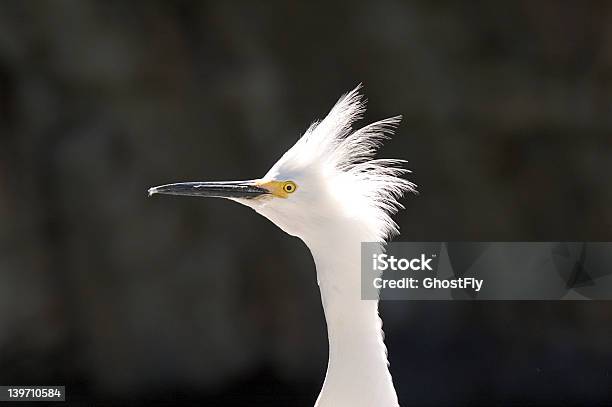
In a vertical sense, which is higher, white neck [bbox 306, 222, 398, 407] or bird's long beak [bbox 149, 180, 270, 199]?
bird's long beak [bbox 149, 180, 270, 199]

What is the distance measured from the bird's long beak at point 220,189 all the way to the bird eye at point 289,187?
0.04 metres

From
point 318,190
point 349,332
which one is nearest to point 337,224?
point 318,190

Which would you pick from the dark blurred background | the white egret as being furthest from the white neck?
the dark blurred background

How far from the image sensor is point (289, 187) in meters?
1.83

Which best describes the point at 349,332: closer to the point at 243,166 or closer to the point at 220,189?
the point at 220,189

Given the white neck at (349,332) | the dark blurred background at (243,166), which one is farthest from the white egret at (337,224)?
the dark blurred background at (243,166)

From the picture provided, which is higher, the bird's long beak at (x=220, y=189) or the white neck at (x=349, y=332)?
the bird's long beak at (x=220, y=189)

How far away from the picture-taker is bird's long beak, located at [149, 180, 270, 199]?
1800 mm

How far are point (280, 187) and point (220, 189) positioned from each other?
0.40ft

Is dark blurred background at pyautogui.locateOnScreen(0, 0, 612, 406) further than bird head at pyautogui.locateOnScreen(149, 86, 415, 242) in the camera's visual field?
Yes

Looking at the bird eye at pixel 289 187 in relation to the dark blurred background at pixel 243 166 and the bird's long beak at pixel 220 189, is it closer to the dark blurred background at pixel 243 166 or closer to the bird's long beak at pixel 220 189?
the bird's long beak at pixel 220 189

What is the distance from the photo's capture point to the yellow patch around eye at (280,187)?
1.83 meters

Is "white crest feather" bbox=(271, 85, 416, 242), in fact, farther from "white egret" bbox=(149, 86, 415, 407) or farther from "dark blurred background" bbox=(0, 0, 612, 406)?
"dark blurred background" bbox=(0, 0, 612, 406)

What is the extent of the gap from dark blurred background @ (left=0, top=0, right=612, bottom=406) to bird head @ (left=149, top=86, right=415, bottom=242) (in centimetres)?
211
